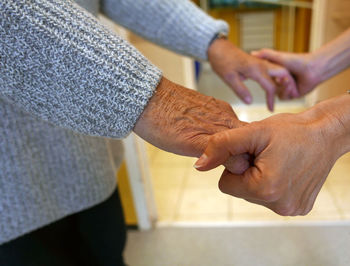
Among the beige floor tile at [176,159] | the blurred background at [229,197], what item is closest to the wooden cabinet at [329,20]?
the blurred background at [229,197]

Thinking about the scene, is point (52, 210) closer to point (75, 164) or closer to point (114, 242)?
point (75, 164)

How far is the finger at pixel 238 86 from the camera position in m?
0.63

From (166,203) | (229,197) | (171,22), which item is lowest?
(166,203)

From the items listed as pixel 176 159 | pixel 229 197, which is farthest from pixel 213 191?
pixel 176 159

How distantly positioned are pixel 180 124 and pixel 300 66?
47 cm

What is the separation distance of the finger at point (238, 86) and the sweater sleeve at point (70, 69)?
33 centimetres

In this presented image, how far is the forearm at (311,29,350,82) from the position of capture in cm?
63

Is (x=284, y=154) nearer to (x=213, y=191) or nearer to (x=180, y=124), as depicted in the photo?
(x=180, y=124)

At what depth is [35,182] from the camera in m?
0.49

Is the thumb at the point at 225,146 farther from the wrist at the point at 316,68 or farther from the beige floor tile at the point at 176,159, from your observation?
the wrist at the point at 316,68

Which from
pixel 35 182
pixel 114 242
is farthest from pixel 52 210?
pixel 114 242

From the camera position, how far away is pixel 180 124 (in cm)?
34

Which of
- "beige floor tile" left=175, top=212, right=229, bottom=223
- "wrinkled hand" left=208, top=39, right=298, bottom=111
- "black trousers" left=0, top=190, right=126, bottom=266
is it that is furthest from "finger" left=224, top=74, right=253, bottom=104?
"beige floor tile" left=175, top=212, right=229, bottom=223

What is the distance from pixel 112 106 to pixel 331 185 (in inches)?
11.2
